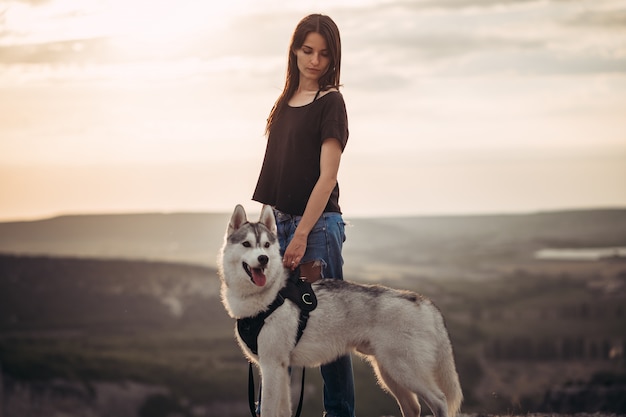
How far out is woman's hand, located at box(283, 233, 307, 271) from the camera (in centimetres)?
783

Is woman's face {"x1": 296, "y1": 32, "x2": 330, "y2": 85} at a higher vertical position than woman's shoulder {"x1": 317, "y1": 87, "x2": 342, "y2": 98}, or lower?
higher

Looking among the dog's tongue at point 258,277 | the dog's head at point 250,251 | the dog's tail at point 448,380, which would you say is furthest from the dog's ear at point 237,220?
the dog's tail at point 448,380

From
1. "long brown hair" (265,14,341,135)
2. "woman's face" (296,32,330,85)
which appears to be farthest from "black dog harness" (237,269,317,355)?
"woman's face" (296,32,330,85)

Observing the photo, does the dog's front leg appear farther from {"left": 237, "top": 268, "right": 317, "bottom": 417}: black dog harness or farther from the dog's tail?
the dog's tail

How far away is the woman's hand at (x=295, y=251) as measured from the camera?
308 inches

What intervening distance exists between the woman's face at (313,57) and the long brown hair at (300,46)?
4cm

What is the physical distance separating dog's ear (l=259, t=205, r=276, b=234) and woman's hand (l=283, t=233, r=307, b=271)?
0.87 ft

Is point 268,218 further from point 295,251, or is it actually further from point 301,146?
point 301,146

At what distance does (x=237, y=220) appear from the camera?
26.7ft

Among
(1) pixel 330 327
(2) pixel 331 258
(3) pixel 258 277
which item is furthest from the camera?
(1) pixel 330 327

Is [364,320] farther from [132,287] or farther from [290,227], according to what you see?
[132,287]

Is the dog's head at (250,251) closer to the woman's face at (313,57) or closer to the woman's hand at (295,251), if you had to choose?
the woman's hand at (295,251)

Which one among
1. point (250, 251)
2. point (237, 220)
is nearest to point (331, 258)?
point (250, 251)

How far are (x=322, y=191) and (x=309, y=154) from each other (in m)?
0.44
